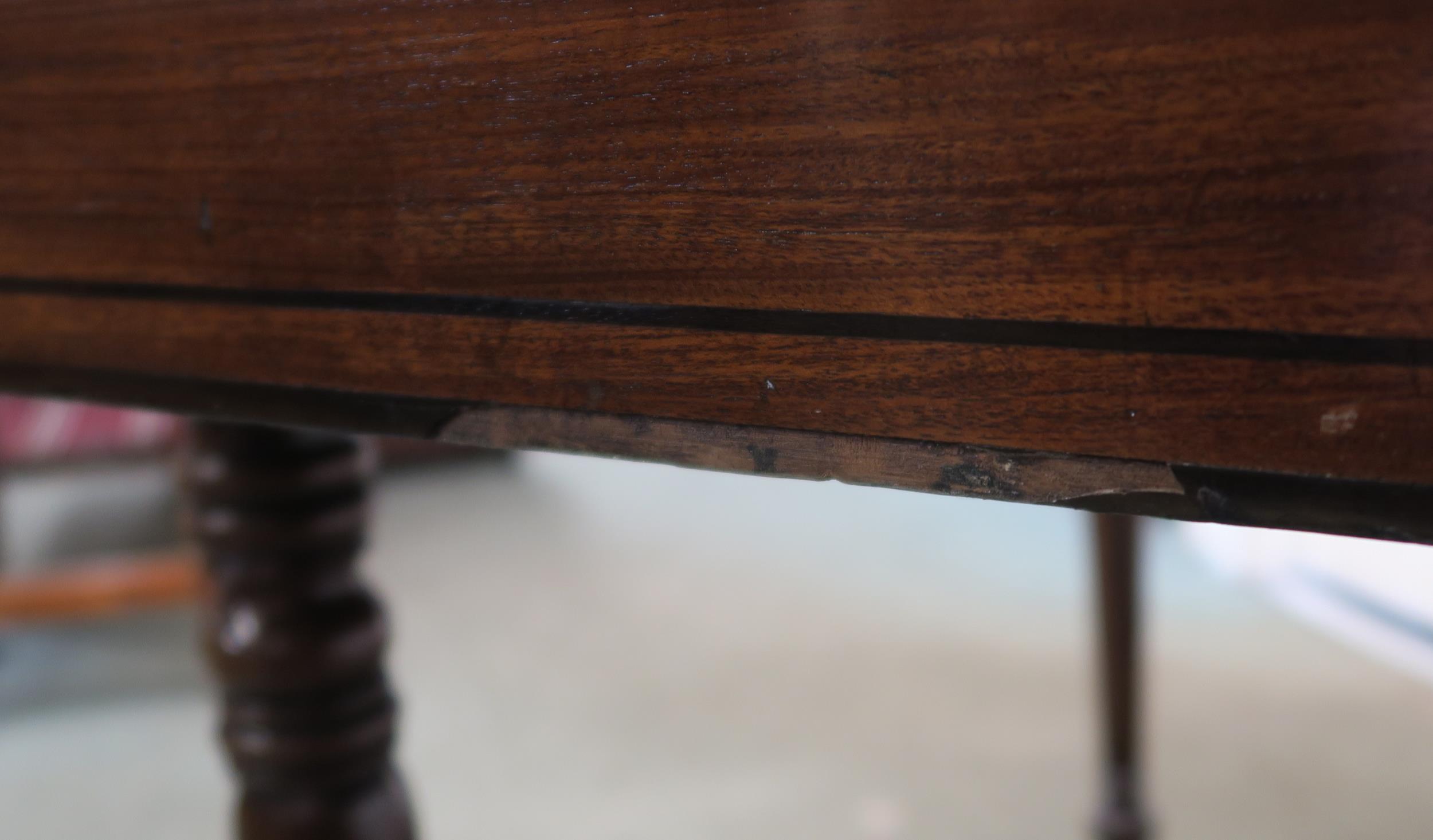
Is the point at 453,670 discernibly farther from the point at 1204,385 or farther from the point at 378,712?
the point at 1204,385

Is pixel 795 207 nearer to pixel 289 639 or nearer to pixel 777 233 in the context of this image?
pixel 777 233

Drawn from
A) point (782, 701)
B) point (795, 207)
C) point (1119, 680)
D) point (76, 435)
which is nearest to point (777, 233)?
point (795, 207)

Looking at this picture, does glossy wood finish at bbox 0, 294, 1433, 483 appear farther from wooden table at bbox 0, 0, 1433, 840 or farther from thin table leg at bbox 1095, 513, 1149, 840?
thin table leg at bbox 1095, 513, 1149, 840

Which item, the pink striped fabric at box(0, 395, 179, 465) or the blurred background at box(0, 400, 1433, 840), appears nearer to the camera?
the blurred background at box(0, 400, 1433, 840)

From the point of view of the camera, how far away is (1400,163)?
15 cm

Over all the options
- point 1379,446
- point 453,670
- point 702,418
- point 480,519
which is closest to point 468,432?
point 702,418

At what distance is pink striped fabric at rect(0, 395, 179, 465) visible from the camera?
1.47 meters

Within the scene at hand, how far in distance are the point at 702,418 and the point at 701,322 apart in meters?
0.02

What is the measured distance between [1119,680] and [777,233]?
29.7 inches

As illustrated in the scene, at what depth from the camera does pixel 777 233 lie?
0.20 m

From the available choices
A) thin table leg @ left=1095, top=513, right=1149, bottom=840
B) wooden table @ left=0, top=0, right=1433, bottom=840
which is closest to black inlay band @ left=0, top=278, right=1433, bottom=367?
wooden table @ left=0, top=0, right=1433, bottom=840

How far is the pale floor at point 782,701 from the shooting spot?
3.50 feet

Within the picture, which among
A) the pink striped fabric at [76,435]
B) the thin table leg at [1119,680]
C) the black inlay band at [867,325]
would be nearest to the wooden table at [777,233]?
the black inlay band at [867,325]

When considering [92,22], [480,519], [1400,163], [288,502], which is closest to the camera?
[1400,163]
